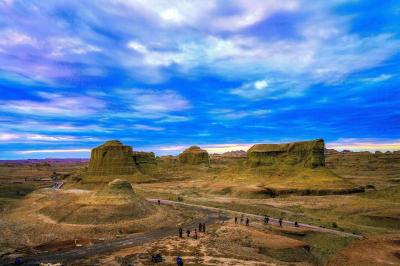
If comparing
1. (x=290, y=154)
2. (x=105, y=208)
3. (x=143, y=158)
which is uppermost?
(x=143, y=158)

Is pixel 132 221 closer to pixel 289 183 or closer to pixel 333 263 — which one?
pixel 333 263

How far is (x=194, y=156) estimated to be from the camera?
615 ft

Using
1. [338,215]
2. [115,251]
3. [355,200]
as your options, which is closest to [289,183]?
[355,200]

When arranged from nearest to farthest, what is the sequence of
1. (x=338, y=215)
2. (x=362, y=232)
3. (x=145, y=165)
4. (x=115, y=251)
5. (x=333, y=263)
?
(x=333, y=263)
(x=115, y=251)
(x=362, y=232)
(x=338, y=215)
(x=145, y=165)

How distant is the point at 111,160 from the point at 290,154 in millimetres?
61563

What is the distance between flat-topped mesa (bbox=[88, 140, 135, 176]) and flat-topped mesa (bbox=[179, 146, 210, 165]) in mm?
59900

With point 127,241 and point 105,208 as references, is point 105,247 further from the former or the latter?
point 105,208

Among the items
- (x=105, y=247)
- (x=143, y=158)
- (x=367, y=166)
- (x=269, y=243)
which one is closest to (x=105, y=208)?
(x=105, y=247)

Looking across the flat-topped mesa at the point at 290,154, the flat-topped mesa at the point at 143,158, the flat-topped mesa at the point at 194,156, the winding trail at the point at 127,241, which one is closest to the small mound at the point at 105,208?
the winding trail at the point at 127,241

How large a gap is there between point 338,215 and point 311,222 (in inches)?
360

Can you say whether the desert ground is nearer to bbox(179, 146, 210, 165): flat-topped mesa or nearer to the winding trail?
the winding trail

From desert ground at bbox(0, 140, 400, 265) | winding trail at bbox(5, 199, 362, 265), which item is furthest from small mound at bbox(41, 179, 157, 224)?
winding trail at bbox(5, 199, 362, 265)

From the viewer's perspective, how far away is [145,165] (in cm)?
14588

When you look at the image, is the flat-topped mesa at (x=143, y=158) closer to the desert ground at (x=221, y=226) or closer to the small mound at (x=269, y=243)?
the desert ground at (x=221, y=226)
